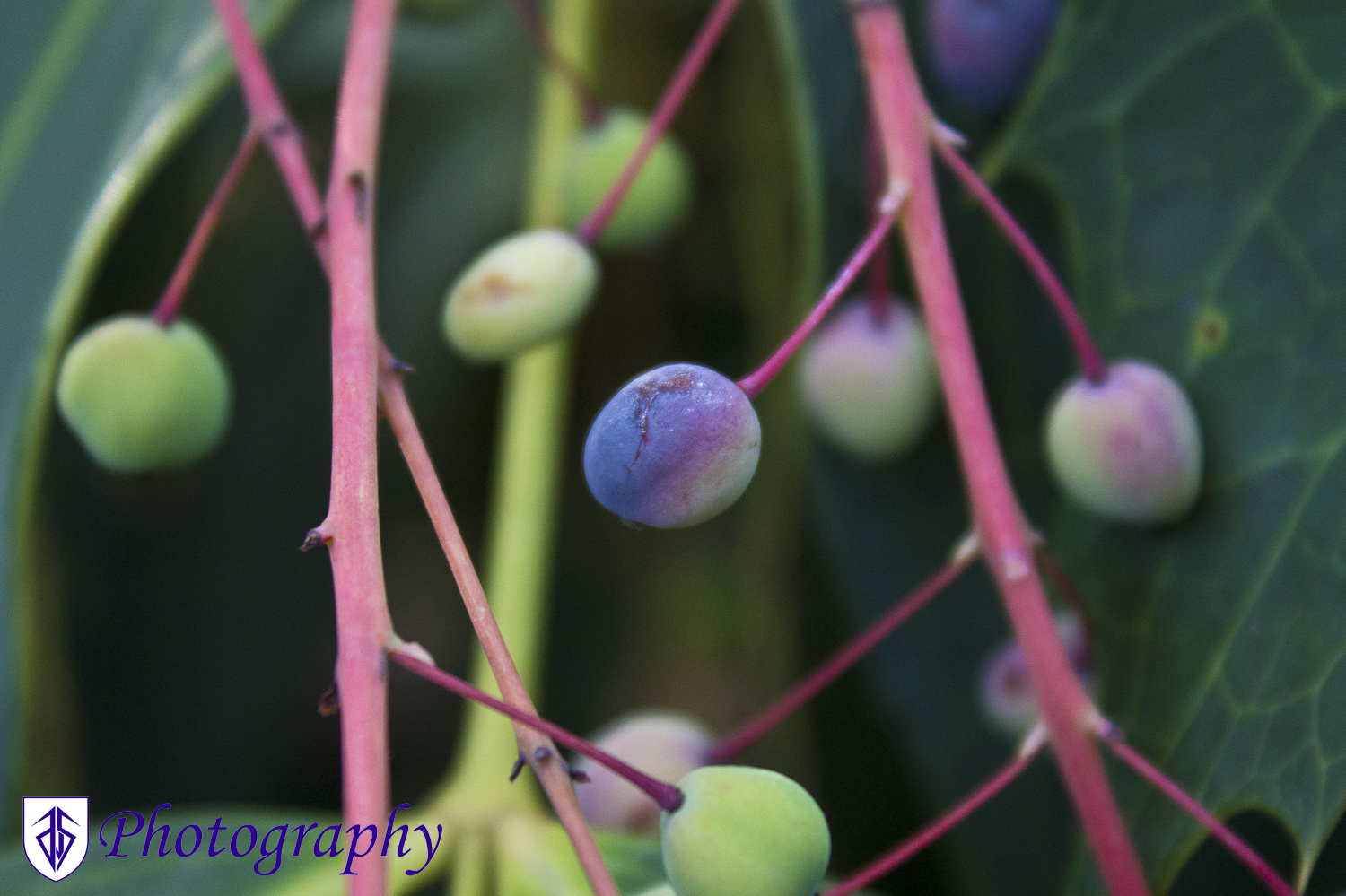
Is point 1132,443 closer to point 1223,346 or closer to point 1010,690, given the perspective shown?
point 1223,346

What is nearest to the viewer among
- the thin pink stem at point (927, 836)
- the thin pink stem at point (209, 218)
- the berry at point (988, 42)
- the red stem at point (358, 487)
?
the red stem at point (358, 487)

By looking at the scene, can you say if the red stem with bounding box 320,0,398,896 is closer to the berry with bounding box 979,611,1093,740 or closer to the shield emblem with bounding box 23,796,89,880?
the shield emblem with bounding box 23,796,89,880

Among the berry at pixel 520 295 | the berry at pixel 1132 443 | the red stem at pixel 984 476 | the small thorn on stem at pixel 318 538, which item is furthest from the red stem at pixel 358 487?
the berry at pixel 1132 443

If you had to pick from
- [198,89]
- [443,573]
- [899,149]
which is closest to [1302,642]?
[899,149]

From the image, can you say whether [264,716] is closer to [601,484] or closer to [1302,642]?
[601,484]

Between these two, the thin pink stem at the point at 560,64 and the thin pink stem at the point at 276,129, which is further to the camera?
the thin pink stem at the point at 560,64

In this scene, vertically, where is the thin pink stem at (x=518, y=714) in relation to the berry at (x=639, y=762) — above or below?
above

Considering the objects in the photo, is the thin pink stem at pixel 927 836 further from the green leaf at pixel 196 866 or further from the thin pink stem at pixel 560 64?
the thin pink stem at pixel 560 64

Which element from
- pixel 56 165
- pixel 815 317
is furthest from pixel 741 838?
pixel 56 165
